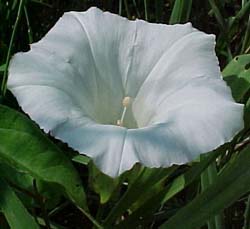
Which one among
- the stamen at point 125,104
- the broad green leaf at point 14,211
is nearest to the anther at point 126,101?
the stamen at point 125,104

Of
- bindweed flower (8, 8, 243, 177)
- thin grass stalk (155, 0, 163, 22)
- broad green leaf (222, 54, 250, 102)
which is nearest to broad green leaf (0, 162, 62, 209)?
bindweed flower (8, 8, 243, 177)

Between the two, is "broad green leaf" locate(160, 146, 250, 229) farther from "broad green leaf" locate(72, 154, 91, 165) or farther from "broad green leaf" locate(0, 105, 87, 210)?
"broad green leaf" locate(72, 154, 91, 165)

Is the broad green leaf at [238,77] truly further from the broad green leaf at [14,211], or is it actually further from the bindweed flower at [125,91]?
the broad green leaf at [14,211]

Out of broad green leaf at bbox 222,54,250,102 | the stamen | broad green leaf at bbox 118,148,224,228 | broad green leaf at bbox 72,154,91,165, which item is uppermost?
broad green leaf at bbox 222,54,250,102

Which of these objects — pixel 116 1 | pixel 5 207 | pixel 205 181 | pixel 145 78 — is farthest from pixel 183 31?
pixel 116 1

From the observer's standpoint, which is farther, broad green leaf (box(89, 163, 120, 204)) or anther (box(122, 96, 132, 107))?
anther (box(122, 96, 132, 107))

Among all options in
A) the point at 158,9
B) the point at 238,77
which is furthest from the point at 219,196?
the point at 158,9
